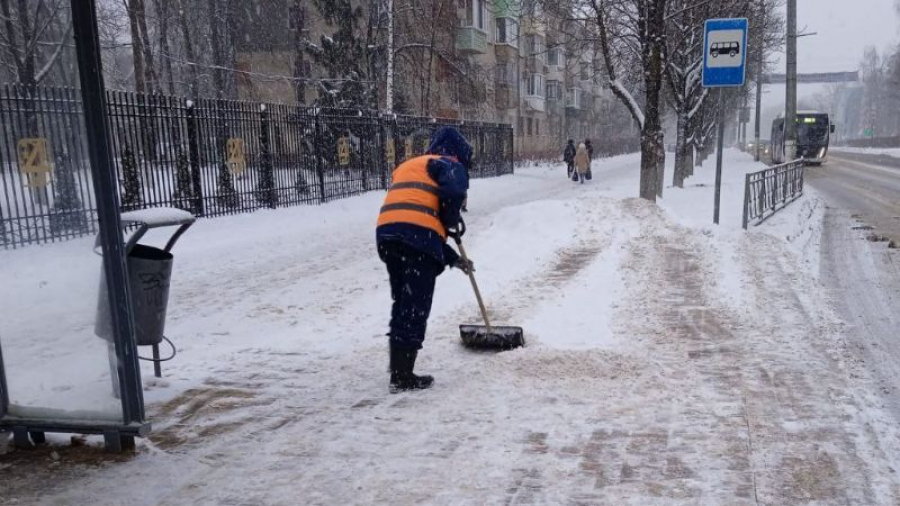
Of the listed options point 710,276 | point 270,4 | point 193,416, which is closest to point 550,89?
point 270,4

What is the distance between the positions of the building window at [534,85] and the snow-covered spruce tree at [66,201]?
43.4m

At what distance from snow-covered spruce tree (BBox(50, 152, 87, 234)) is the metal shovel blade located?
2.79 m

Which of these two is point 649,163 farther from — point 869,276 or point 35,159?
point 35,159

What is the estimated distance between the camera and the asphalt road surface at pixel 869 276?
15.8 ft

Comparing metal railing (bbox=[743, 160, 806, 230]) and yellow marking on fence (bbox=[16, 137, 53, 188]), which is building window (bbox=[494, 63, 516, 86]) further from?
yellow marking on fence (bbox=[16, 137, 53, 188])

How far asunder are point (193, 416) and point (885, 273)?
26.7 feet

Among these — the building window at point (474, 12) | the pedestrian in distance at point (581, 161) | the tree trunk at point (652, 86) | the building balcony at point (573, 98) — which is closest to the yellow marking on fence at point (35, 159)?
the tree trunk at point (652, 86)

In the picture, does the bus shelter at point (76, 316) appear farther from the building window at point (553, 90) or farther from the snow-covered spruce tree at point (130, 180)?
the building window at point (553, 90)

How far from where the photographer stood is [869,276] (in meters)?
7.94

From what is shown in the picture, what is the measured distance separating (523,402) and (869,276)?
238 inches

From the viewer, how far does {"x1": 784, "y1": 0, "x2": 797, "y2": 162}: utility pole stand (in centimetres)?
1845

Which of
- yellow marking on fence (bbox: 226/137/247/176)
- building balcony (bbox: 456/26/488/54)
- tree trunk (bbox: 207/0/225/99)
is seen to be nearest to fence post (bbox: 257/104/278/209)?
yellow marking on fence (bbox: 226/137/247/176)

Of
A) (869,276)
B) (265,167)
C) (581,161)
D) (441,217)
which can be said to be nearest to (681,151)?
(581,161)

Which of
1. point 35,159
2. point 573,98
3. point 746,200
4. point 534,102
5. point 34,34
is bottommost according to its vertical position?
point 746,200
